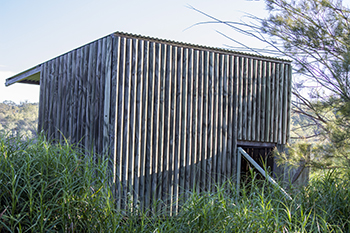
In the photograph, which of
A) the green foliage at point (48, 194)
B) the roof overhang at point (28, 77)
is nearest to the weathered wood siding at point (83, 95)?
the roof overhang at point (28, 77)

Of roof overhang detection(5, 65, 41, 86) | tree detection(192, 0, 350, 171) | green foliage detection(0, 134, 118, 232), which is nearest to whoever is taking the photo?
green foliage detection(0, 134, 118, 232)

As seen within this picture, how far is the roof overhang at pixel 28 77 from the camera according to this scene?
31.2ft

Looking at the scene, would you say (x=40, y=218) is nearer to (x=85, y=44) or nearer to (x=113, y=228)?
(x=113, y=228)

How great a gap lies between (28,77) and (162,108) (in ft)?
17.3

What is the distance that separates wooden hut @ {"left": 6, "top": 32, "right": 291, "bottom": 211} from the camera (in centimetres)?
678

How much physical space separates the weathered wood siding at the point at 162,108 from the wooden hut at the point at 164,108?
2 cm

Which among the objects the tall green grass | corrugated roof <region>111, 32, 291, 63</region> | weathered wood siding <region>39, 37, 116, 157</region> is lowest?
the tall green grass

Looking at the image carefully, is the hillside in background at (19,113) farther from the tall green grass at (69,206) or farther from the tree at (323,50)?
the tall green grass at (69,206)

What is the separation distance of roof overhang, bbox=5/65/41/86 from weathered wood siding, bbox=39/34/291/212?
0.97 metres

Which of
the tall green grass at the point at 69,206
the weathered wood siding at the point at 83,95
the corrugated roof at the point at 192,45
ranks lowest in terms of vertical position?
the tall green grass at the point at 69,206

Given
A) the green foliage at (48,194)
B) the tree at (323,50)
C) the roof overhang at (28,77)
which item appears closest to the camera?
the green foliage at (48,194)

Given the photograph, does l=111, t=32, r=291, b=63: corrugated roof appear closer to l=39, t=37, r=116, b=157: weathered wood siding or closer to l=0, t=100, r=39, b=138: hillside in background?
l=39, t=37, r=116, b=157: weathered wood siding

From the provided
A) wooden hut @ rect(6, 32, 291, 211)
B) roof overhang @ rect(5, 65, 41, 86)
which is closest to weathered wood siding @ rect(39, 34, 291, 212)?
wooden hut @ rect(6, 32, 291, 211)

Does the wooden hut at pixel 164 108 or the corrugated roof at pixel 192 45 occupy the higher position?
the corrugated roof at pixel 192 45
